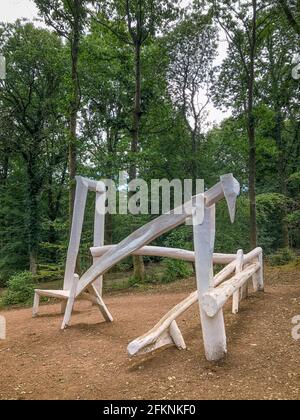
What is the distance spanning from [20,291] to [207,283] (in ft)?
23.2

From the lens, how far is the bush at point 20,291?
357 inches

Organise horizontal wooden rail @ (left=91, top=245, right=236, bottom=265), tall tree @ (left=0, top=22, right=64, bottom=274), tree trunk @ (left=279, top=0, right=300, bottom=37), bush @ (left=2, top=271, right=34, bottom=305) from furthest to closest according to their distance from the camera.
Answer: tall tree @ (left=0, top=22, right=64, bottom=274) → bush @ (left=2, top=271, right=34, bottom=305) → tree trunk @ (left=279, top=0, right=300, bottom=37) → horizontal wooden rail @ (left=91, top=245, right=236, bottom=265)

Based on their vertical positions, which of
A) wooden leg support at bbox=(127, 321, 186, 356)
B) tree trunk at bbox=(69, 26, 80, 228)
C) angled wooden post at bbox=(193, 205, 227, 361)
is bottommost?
wooden leg support at bbox=(127, 321, 186, 356)

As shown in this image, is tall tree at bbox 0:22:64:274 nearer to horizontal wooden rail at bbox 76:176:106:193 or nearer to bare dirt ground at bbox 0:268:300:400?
horizontal wooden rail at bbox 76:176:106:193

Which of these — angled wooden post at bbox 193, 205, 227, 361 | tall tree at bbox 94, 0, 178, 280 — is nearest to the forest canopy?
tall tree at bbox 94, 0, 178, 280

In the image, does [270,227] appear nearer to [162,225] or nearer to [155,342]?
[162,225]

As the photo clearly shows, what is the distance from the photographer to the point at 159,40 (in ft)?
48.0

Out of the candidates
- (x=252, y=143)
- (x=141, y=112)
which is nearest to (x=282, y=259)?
(x=252, y=143)

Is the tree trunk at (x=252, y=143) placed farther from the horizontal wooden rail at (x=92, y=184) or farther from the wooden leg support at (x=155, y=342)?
the wooden leg support at (x=155, y=342)

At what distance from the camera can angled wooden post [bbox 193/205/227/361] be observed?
3.48 metres

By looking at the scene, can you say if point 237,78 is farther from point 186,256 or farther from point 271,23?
point 186,256

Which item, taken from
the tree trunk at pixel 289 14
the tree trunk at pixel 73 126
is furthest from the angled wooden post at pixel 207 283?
the tree trunk at pixel 289 14

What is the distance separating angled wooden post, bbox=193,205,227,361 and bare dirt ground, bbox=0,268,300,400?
14cm

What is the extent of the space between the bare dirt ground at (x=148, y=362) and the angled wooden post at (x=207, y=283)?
139 millimetres
